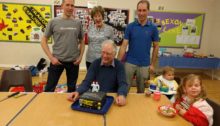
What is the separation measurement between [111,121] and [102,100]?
8.0 inches

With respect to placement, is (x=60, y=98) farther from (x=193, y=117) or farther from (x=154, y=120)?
(x=193, y=117)

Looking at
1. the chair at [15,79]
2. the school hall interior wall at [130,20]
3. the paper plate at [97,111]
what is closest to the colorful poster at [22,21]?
the school hall interior wall at [130,20]

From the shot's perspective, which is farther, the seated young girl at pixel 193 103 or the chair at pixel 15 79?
the chair at pixel 15 79

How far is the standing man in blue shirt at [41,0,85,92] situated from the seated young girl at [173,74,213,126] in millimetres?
1353

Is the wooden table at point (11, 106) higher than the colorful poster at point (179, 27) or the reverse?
the reverse

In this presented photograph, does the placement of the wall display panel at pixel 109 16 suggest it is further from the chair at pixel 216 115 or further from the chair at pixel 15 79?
the chair at pixel 216 115

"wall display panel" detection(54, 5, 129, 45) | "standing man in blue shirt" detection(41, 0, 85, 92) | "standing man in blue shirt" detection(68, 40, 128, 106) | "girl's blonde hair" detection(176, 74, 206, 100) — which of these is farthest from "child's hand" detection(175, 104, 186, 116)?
"wall display panel" detection(54, 5, 129, 45)

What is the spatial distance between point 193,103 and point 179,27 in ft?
13.2

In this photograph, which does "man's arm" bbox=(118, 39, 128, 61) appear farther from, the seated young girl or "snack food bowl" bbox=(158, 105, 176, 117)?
"snack food bowl" bbox=(158, 105, 176, 117)

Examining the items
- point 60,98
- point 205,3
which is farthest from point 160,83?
point 205,3

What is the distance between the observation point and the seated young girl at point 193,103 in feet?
4.86

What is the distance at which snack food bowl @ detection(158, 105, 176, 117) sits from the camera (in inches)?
59.1

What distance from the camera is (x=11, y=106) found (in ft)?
5.16

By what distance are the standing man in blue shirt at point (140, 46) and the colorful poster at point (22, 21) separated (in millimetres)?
3156
